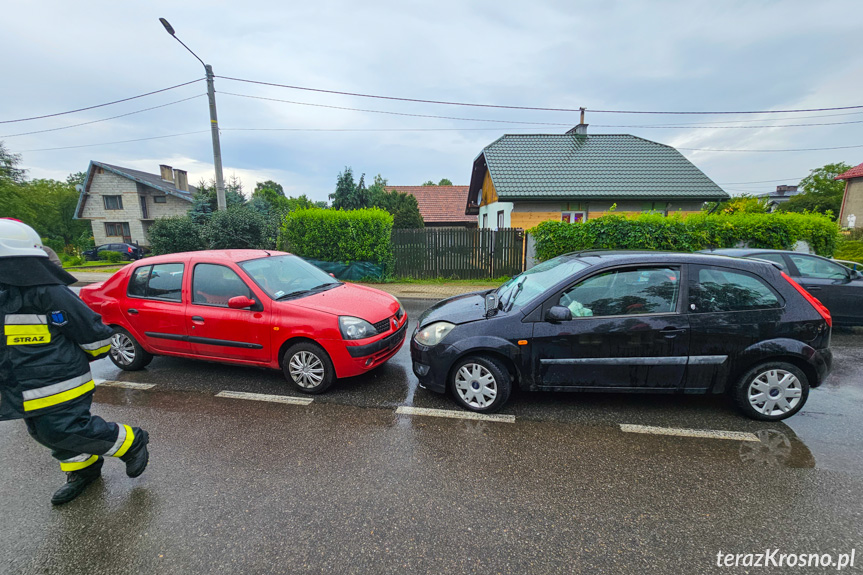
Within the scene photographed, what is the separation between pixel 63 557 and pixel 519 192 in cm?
1507

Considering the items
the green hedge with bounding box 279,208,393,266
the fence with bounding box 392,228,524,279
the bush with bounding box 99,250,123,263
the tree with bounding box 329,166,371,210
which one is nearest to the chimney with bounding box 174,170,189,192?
the bush with bounding box 99,250,123,263

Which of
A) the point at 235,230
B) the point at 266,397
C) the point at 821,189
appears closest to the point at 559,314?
the point at 266,397

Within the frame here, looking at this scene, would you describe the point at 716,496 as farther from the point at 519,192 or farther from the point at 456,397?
the point at 519,192

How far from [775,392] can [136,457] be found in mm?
5313

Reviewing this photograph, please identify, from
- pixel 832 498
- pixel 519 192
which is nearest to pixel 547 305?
pixel 832 498

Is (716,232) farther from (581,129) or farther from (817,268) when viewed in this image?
(581,129)

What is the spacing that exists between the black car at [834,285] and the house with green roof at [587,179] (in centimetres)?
940

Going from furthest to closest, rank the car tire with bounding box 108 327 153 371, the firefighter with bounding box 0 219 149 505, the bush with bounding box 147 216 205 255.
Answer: the bush with bounding box 147 216 205 255 → the car tire with bounding box 108 327 153 371 → the firefighter with bounding box 0 219 149 505

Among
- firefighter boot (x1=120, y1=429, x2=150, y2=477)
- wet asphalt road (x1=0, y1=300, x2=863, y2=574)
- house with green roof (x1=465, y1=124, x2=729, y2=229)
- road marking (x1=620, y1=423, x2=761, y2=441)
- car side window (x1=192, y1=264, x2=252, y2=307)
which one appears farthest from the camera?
house with green roof (x1=465, y1=124, x2=729, y2=229)

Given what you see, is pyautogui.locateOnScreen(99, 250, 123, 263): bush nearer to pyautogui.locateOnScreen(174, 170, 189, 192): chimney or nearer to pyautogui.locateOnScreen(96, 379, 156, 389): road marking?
pyautogui.locateOnScreen(174, 170, 189, 192): chimney

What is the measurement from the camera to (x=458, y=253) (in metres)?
12.9

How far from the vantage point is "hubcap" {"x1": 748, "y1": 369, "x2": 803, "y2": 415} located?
3.38 m

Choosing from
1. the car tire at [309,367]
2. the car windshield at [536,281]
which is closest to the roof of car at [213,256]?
the car tire at [309,367]

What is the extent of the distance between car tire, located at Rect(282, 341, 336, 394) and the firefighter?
1.71 meters
